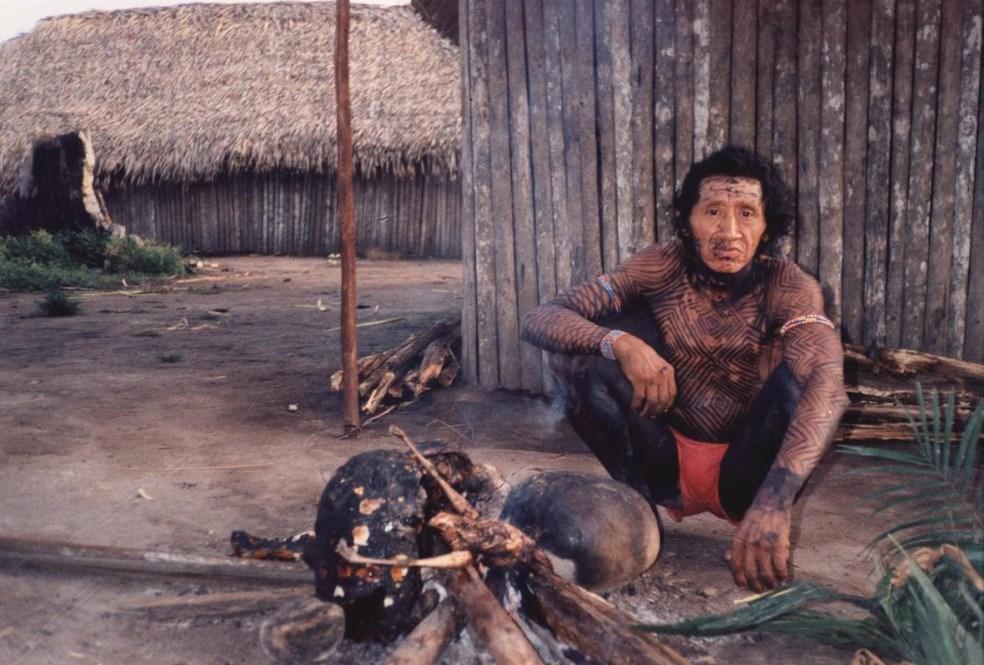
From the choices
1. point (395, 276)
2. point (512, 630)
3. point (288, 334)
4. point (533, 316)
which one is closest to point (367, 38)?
point (395, 276)

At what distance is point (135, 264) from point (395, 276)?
321cm

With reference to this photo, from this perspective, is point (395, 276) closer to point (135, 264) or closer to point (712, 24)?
point (135, 264)

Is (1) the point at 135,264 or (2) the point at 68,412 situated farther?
(1) the point at 135,264

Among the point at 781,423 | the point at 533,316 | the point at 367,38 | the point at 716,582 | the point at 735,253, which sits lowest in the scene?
the point at 716,582

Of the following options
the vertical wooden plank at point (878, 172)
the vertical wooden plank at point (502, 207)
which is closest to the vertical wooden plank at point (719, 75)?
the vertical wooden plank at point (878, 172)

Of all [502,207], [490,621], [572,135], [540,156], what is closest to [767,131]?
[572,135]

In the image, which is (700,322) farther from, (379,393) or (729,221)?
Result: (379,393)

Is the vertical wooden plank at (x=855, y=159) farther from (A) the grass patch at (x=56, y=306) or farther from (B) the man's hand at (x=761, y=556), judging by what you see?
(A) the grass patch at (x=56, y=306)

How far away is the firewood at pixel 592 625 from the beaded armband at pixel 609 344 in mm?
876

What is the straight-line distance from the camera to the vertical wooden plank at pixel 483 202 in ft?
16.2

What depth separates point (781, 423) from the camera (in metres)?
2.72

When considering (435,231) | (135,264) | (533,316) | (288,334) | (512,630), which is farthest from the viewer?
(435,231)

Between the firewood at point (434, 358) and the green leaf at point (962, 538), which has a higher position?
the green leaf at point (962, 538)

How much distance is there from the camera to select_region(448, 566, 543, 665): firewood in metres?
1.90
